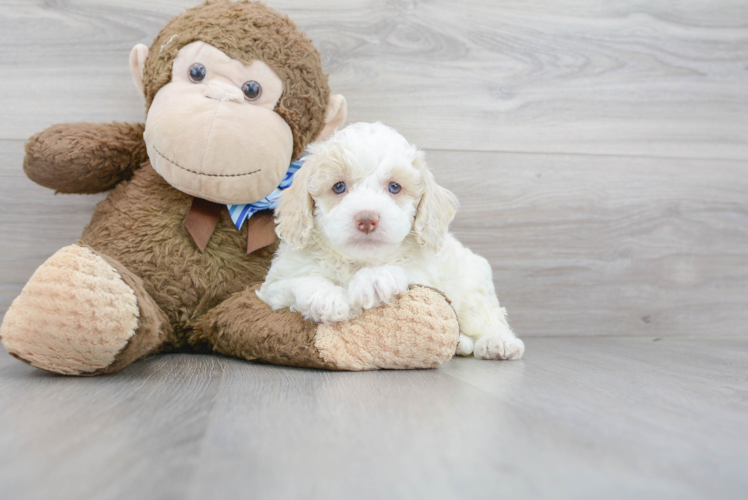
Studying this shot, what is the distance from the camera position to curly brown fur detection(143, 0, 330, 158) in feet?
3.67

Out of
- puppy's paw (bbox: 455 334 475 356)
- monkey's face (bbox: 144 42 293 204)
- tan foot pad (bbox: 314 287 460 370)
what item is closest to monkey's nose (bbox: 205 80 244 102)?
monkey's face (bbox: 144 42 293 204)

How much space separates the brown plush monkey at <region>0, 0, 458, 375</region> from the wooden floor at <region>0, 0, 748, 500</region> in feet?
0.23

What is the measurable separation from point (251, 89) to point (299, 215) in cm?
29

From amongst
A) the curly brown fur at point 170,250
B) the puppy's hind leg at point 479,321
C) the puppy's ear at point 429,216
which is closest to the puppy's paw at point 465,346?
the puppy's hind leg at point 479,321

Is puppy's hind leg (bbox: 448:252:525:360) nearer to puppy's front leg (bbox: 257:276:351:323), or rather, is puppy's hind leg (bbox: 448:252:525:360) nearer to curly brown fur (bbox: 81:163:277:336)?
puppy's front leg (bbox: 257:276:351:323)

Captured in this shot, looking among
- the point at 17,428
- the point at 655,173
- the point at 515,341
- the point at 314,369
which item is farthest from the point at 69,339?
the point at 655,173

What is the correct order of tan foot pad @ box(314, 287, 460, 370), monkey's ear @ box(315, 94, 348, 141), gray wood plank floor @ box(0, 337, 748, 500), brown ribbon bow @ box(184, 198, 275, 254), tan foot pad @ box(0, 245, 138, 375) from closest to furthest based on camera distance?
gray wood plank floor @ box(0, 337, 748, 500) < tan foot pad @ box(0, 245, 138, 375) < tan foot pad @ box(314, 287, 460, 370) < brown ribbon bow @ box(184, 198, 275, 254) < monkey's ear @ box(315, 94, 348, 141)

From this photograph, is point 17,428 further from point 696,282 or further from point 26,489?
point 696,282

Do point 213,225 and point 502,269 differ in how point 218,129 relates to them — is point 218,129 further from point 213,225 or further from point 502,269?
point 502,269

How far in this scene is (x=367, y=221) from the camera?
0.94 meters

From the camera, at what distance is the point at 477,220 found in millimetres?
1602

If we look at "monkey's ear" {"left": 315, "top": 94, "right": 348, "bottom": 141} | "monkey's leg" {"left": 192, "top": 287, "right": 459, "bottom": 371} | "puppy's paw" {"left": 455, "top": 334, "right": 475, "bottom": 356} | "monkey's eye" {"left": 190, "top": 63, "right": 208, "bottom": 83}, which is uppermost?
"monkey's eye" {"left": 190, "top": 63, "right": 208, "bottom": 83}

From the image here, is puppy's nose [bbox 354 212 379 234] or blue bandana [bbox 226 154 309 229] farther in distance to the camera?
blue bandana [bbox 226 154 309 229]

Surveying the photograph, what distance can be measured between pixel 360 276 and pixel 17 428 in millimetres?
552
